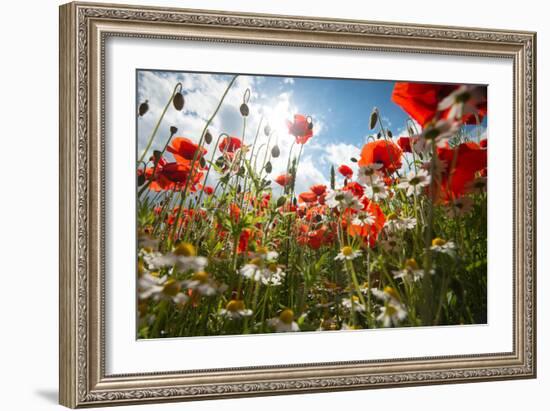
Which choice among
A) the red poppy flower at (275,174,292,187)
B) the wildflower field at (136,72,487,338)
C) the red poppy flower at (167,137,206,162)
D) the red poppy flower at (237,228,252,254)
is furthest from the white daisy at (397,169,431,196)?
the red poppy flower at (167,137,206,162)

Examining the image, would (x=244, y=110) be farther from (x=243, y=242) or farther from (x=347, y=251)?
(x=347, y=251)

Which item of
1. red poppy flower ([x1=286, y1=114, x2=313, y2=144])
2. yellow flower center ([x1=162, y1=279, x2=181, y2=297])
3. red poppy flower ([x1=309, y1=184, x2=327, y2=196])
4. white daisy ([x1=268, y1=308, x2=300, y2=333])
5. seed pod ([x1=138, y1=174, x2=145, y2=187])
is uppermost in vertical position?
red poppy flower ([x1=286, y1=114, x2=313, y2=144])

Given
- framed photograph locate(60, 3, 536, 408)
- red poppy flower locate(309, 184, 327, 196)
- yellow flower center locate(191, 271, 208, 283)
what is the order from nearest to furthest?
framed photograph locate(60, 3, 536, 408) → yellow flower center locate(191, 271, 208, 283) → red poppy flower locate(309, 184, 327, 196)

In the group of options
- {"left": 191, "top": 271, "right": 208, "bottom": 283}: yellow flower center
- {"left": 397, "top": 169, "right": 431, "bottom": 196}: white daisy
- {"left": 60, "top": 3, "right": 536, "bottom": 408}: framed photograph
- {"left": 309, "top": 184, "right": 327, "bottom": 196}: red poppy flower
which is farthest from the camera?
{"left": 397, "top": 169, "right": 431, "bottom": 196}: white daisy

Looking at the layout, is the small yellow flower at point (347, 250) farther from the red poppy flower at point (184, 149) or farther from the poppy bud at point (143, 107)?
the poppy bud at point (143, 107)

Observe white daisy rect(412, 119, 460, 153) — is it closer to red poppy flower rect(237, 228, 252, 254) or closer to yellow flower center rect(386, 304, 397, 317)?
yellow flower center rect(386, 304, 397, 317)

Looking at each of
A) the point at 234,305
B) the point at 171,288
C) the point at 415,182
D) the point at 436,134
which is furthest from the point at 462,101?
the point at 171,288
